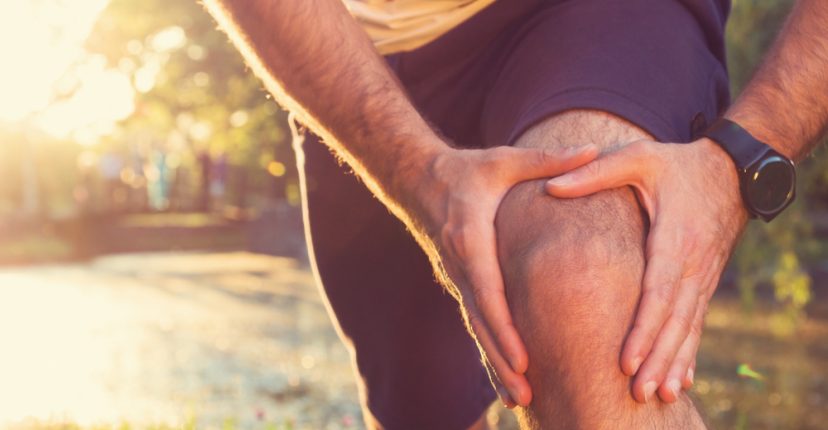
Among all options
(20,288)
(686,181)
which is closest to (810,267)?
(20,288)

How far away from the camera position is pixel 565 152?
1101mm

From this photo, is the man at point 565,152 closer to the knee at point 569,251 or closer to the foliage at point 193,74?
the knee at point 569,251

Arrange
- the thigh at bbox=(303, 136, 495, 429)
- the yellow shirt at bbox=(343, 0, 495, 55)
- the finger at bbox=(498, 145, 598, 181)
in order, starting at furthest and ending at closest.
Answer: the thigh at bbox=(303, 136, 495, 429) → the yellow shirt at bbox=(343, 0, 495, 55) → the finger at bbox=(498, 145, 598, 181)

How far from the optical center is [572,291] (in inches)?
39.8

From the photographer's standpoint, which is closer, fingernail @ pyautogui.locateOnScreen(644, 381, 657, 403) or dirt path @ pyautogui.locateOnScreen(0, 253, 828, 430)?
fingernail @ pyautogui.locateOnScreen(644, 381, 657, 403)

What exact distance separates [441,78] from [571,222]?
0.69m

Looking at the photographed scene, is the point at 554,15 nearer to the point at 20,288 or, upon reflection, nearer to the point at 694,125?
the point at 694,125

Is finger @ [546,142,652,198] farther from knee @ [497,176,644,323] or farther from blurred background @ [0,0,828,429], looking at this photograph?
blurred background @ [0,0,828,429]

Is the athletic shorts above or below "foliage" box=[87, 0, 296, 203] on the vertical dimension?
above

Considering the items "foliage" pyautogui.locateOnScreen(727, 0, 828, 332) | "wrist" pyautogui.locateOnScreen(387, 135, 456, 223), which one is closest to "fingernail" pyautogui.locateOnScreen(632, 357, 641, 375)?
"wrist" pyautogui.locateOnScreen(387, 135, 456, 223)

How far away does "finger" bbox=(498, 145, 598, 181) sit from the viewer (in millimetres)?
1084

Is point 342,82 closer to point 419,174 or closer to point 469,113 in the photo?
point 419,174

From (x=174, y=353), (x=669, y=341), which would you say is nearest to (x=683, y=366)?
(x=669, y=341)

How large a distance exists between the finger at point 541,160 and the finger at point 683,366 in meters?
0.22
